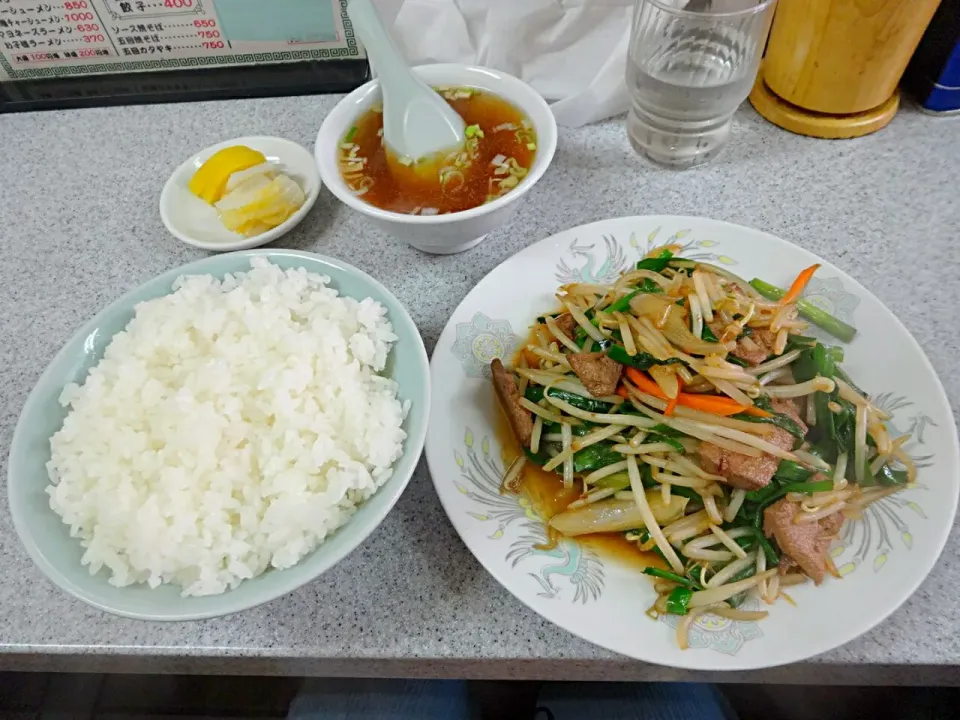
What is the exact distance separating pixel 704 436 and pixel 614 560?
227mm

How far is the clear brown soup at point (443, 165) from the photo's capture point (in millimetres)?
1193

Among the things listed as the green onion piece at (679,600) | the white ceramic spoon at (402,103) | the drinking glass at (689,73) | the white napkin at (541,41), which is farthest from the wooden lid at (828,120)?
the green onion piece at (679,600)

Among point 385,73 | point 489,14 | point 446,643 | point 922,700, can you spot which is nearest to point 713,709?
point 922,700

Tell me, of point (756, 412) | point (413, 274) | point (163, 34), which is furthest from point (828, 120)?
point (163, 34)

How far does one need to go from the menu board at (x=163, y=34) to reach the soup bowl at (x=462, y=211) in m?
0.40

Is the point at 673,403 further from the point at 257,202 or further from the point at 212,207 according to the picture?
the point at 212,207

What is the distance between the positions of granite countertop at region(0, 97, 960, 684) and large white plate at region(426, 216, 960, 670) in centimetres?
10

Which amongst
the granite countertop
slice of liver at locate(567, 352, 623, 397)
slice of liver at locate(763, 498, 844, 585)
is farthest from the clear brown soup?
slice of liver at locate(763, 498, 844, 585)

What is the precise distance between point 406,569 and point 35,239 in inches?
47.1

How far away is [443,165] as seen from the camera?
4.08ft

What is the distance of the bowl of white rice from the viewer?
2.54ft

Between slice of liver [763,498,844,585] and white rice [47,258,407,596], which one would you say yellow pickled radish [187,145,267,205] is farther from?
slice of liver [763,498,844,585]

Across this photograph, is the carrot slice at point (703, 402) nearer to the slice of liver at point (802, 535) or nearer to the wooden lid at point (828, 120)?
the slice of liver at point (802, 535)

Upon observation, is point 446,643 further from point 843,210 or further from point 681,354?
point 843,210
